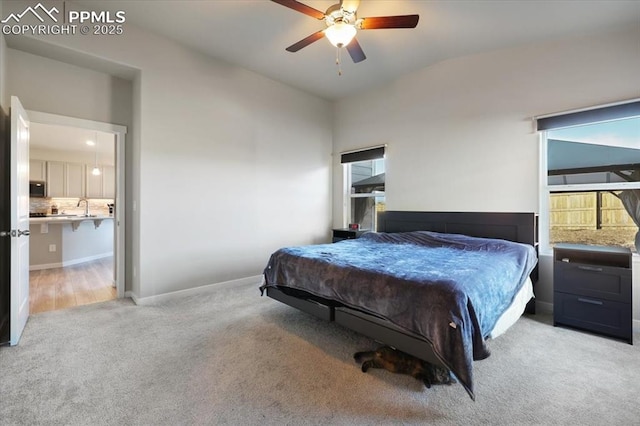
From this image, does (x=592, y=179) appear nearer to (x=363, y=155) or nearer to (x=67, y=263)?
(x=363, y=155)

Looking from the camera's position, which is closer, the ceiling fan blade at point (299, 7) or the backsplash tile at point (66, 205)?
the ceiling fan blade at point (299, 7)

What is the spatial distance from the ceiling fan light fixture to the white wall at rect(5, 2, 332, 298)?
223 cm

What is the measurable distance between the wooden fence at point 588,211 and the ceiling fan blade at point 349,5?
122 inches

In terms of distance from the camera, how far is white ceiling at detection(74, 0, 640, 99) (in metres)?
2.80

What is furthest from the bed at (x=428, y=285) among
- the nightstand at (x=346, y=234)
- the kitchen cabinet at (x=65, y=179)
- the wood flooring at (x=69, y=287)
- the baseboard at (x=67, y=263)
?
the kitchen cabinet at (x=65, y=179)

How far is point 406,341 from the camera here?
1928 millimetres

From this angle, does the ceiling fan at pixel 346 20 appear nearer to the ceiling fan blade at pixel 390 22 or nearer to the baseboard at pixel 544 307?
the ceiling fan blade at pixel 390 22

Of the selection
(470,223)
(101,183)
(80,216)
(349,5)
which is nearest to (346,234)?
(470,223)

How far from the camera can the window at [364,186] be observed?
509 cm

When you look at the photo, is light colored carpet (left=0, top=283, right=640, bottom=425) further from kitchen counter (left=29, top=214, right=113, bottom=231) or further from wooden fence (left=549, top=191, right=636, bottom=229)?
kitchen counter (left=29, top=214, right=113, bottom=231)

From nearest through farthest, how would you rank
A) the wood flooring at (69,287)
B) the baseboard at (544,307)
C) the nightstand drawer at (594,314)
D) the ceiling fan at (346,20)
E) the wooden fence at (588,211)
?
the ceiling fan at (346,20)
the nightstand drawer at (594,314)
the wooden fence at (588,211)
the baseboard at (544,307)
the wood flooring at (69,287)

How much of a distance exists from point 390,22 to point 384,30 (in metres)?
0.93

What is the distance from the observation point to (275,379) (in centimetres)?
198

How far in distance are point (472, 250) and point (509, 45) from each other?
2.57 metres
